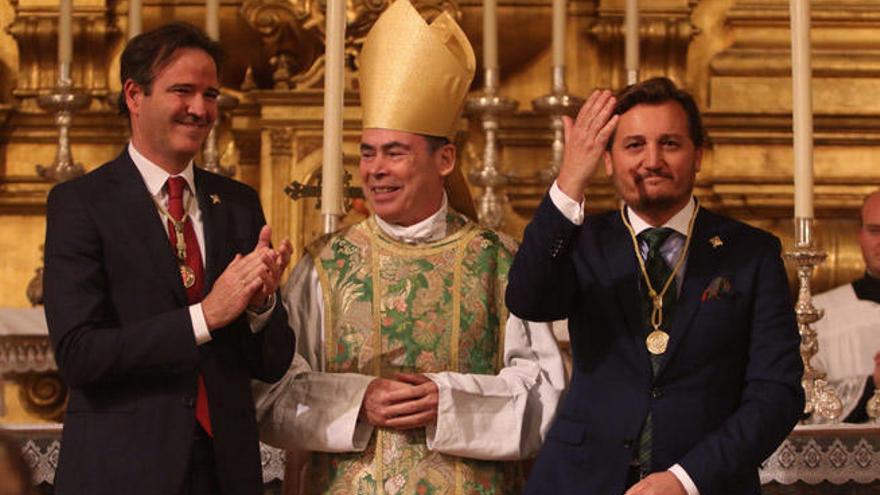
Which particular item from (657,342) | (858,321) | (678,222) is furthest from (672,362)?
(858,321)

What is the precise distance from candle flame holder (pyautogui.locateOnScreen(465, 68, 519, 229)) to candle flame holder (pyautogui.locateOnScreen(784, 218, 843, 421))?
1.41 meters

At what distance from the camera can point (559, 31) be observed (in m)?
5.60

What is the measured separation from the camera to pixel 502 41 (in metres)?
6.43

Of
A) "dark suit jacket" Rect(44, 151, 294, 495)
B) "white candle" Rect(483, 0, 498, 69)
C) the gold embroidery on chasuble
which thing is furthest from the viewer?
"white candle" Rect(483, 0, 498, 69)

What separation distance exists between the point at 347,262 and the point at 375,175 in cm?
23

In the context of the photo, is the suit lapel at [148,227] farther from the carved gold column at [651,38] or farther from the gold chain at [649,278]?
the carved gold column at [651,38]

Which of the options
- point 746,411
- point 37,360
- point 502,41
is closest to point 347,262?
point 746,411

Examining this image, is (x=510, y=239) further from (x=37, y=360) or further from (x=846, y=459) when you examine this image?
(x=37, y=360)

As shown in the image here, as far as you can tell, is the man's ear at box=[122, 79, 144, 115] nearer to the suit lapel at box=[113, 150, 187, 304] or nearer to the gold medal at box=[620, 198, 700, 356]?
the suit lapel at box=[113, 150, 187, 304]

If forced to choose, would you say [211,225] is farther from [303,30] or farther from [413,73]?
[303,30]

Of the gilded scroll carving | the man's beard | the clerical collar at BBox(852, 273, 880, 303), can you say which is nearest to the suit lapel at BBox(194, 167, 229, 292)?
the man's beard

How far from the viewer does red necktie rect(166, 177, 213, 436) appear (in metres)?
3.58

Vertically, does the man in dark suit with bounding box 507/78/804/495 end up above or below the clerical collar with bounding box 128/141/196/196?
below

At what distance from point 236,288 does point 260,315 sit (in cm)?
12
